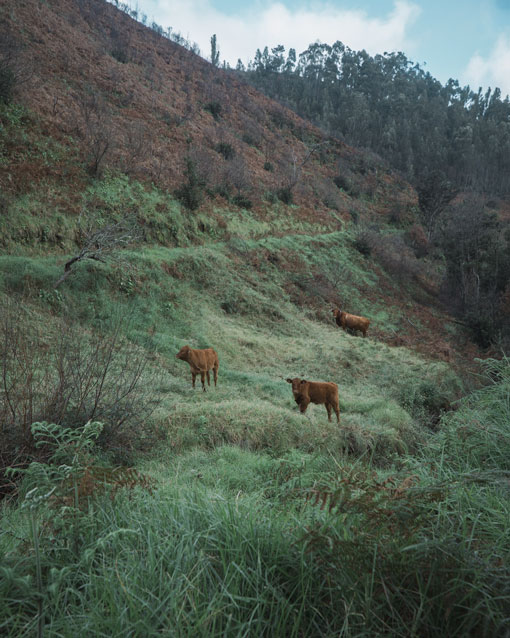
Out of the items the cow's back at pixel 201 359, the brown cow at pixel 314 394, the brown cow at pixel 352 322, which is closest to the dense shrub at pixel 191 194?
the brown cow at pixel 352 322

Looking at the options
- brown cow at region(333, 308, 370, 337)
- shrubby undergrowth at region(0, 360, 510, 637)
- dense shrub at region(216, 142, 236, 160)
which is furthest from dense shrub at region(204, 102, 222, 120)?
shrubby undergrowth at region(0, 360, 510, 637)

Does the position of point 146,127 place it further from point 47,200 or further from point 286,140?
point 286,140

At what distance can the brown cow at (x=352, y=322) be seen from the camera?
591 inches

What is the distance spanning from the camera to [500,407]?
3301 mm

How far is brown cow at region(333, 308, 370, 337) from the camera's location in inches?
591

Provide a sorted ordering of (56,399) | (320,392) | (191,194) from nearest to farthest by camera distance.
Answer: (56,399) → (320,392) → (191,194)

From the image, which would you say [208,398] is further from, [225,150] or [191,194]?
[225,150]

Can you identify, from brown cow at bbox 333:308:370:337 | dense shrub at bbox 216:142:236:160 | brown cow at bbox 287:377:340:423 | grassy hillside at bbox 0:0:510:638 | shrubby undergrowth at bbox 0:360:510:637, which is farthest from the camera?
dense shrub at bbox 216:142:236:160

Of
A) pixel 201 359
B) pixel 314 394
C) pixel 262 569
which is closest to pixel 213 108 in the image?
pixel 201 359

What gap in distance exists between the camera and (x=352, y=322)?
15039 millimetres

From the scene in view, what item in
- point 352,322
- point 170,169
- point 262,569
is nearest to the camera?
point 262,569

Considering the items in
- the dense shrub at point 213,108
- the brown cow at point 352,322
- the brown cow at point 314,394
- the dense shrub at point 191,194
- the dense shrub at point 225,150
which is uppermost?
the dense shrub at point 213,108

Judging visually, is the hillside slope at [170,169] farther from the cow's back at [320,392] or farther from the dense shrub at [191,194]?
the cow's back at [320,392]

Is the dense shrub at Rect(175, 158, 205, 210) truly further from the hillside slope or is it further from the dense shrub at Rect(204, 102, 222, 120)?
the dense shrub at Rect(204, 102, 222, 120)
